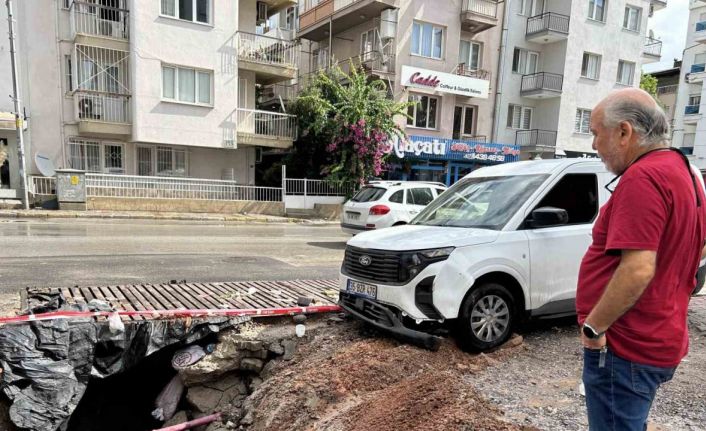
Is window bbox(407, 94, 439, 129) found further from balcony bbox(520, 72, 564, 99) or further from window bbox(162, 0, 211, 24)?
window bbox(162, 0, 211, 24)

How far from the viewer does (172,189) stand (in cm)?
1889

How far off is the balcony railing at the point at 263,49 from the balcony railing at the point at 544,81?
13.9 meters

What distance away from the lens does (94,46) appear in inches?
725

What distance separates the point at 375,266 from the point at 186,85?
59.5 ft

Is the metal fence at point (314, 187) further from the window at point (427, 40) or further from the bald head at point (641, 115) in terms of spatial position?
the bald head at point (641, 115)

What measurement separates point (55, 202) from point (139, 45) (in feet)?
23.0

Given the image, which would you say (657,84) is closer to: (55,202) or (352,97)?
(352,97)

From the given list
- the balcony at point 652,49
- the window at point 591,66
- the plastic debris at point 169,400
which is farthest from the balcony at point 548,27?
the plastic debris at point 169,400

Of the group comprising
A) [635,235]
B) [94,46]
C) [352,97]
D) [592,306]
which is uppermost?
[94,46]

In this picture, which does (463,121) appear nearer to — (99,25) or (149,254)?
(99,25)

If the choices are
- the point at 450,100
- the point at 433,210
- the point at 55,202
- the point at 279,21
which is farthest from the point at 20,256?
the point at 279,21

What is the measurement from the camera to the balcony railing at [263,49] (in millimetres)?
21547

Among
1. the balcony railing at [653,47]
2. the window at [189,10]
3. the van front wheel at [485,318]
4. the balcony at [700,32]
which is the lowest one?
the van front wheel at [485,318]

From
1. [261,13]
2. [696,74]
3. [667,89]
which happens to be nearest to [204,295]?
[261,13]
